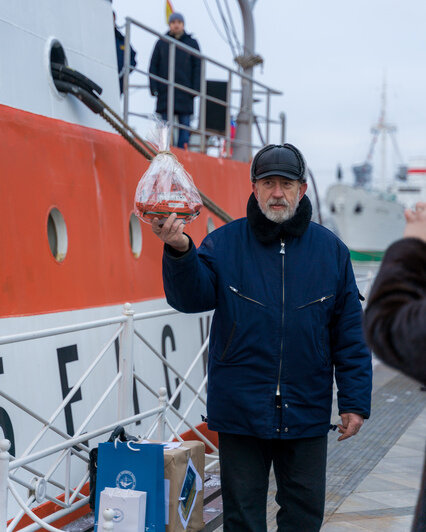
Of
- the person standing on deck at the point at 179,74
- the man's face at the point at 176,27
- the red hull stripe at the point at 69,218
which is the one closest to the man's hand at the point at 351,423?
the red hull stripe at the point at 69,218

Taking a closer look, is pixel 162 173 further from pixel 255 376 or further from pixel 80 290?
pixel 80 290

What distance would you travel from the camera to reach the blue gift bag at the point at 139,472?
12.1 feet

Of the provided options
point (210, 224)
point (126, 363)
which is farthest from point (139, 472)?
point (210, 224)

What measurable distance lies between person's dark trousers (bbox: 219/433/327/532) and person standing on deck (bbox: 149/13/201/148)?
5.56 metres

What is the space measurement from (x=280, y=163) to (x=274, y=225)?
0.27 meters

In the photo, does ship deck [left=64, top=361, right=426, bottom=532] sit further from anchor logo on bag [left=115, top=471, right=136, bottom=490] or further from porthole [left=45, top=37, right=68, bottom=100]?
porthole [left=45, top=37, right=68, bottom=100]

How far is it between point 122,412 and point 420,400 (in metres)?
5.38

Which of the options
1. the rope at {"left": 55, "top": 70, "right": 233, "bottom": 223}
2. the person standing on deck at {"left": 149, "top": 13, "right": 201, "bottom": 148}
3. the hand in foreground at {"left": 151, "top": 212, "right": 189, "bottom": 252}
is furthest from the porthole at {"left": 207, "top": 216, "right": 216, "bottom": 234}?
the hand in foreground at {"left": 151, "top": 212, "right": 189, "bottom": 252}

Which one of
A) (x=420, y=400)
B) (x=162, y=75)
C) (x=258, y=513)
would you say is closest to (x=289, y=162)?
(x=258, y=513)

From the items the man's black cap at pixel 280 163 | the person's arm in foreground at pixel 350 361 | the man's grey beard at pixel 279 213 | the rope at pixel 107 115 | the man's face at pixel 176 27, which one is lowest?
the person's arm in foreground at pixel 350 361

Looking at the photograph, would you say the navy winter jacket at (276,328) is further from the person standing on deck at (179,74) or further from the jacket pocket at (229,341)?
the person standing on deck at (179,74)

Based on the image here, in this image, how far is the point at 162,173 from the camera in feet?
10.9

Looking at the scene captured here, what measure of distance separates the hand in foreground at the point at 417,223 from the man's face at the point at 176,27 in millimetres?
6952

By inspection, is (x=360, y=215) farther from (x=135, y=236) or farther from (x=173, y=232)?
(x=173, y=232)
